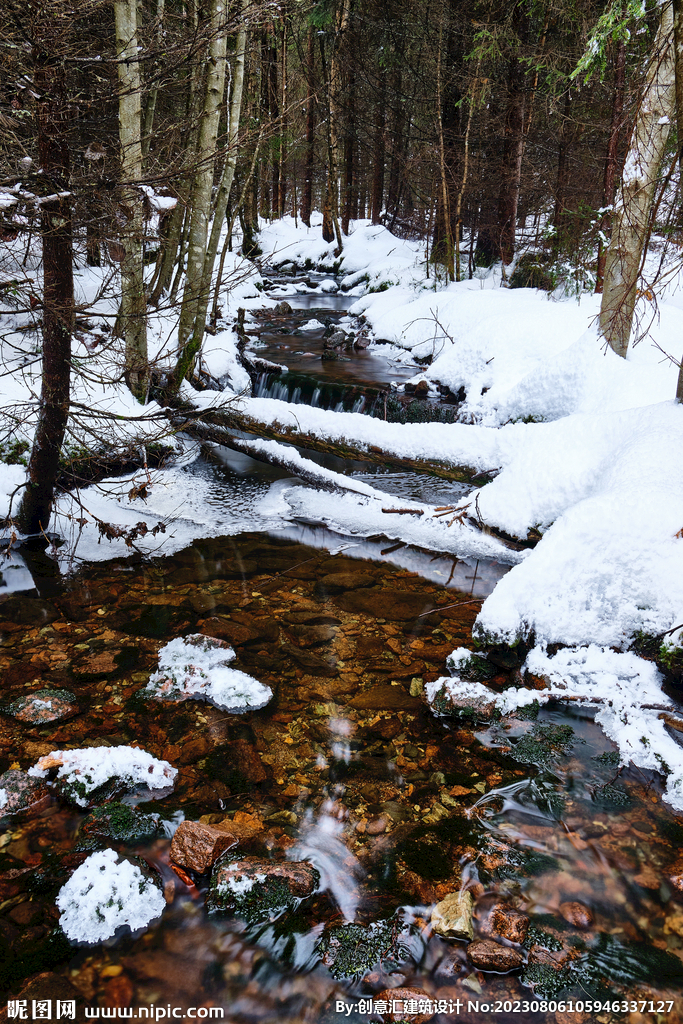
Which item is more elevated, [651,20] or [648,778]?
[651,20]

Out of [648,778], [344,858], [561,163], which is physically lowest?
[344,858]

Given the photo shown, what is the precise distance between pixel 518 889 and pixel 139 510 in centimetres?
491

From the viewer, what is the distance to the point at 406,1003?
2.25 meters

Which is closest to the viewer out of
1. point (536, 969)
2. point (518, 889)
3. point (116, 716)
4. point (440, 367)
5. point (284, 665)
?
point (536, 969)

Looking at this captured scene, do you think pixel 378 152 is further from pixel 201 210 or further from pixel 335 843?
pixel 335 843

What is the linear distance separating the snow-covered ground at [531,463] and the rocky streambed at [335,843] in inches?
24.0

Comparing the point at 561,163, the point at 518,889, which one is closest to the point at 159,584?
the point at 518,889

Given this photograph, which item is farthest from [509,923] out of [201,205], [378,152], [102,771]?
[378,152]

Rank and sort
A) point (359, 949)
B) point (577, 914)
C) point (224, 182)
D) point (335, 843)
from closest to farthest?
point (359, 949) → point (577, 914) → point (335, 843) → point (224, 182)

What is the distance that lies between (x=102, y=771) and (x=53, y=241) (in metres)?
3.46

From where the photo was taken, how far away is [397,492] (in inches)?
265

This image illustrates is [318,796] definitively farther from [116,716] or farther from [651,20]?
[651,20]

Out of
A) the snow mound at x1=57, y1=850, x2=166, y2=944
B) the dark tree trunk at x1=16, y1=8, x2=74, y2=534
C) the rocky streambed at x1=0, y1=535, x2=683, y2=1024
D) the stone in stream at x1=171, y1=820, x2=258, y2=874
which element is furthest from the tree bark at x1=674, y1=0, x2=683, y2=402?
the snow mound at x1=57, y1=850, x2=166, y2=944

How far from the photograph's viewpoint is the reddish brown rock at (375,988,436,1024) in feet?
7.28
